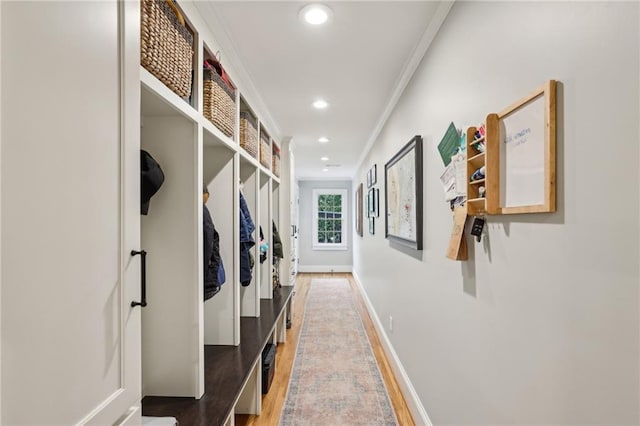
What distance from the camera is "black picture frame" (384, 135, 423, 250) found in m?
2.09

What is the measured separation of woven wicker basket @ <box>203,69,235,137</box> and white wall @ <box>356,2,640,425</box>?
1185 mm

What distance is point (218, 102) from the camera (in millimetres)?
1783

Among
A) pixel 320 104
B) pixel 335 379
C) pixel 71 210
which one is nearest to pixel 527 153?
pixel 71 210

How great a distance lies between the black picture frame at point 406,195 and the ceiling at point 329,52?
55 centimetres

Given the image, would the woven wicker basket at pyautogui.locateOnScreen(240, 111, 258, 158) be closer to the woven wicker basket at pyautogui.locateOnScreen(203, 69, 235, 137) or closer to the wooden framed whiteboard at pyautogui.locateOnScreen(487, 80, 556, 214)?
the woven wicker basket at pyautogui.locateOnScreen(203, 69, 235, 137)

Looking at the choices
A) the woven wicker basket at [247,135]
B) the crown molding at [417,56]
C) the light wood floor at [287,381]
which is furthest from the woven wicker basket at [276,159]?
the light wood floor at [287,381]

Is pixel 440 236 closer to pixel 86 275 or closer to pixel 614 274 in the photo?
pixel 614 274

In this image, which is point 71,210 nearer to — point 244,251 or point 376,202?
point 244,251

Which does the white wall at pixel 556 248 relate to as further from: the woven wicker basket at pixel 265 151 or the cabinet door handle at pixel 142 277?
the woven wicker basket at pixel 265 151

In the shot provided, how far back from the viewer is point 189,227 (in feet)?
4.95

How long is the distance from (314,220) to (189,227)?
701 centimetres

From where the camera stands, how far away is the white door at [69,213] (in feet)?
1.97

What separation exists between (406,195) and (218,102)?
4.64 ft

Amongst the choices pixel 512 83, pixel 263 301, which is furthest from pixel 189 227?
pixel 263 301
